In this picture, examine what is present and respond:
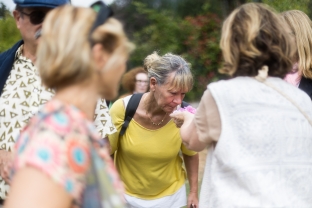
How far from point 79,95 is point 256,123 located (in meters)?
1.10

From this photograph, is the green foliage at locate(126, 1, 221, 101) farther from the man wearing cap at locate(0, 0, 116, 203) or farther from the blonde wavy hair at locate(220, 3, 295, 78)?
the blonde wavy hair at locate(220, 3, 295, 78)

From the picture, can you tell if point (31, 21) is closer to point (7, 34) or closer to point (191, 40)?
point (7, 34)

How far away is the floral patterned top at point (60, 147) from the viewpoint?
177 cm

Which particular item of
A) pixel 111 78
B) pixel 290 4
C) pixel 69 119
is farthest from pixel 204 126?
pixel 290 4

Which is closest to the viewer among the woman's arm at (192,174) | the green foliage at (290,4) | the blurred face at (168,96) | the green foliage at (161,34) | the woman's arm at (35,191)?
the woman's arm at (35,191)

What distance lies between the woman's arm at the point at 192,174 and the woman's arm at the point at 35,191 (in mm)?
2964

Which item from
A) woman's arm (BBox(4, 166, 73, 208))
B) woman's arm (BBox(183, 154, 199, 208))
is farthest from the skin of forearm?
woman's arm (BBox(4, 166, 73, 208))

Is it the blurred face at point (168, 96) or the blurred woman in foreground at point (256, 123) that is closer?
the blurred woman in foreground at point (256, 123)

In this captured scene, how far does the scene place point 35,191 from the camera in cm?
172

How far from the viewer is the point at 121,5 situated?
19938 millimetres

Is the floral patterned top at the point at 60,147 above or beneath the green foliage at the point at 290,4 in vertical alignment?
above

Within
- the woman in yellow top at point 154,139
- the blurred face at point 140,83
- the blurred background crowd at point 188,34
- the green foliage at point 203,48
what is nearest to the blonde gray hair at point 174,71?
the woman in yellow top at point 154,139

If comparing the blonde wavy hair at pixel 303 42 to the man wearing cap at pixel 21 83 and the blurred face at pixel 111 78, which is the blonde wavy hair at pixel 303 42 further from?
the blurred face at pixel 111 78

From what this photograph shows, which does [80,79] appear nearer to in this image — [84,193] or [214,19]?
[84,193]
